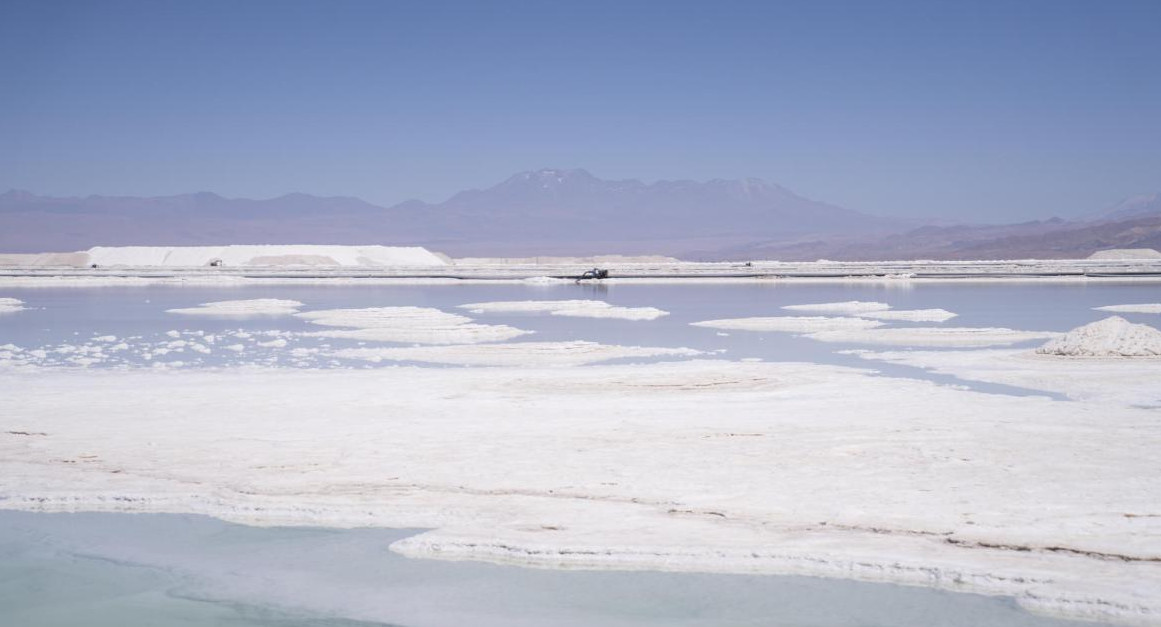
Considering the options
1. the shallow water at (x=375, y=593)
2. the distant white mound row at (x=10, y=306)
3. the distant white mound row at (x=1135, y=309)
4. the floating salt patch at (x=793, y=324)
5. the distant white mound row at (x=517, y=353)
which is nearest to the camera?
the shallow water at (x=375, y=593)

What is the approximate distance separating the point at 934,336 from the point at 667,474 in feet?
39.8

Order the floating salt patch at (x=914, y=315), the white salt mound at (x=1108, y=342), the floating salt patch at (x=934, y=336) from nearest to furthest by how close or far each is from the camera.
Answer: the white salt mound at (x=1108, y=342), the floating salt patch at (x=934, y=336), the floating salt patch at (x=914, y=315)

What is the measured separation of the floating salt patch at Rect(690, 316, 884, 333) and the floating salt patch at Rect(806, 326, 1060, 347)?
843 millimetres

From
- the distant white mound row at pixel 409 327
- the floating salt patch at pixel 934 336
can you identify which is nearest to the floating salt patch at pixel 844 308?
the floating salt patch at pixel 934 336

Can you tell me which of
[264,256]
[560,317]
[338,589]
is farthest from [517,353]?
[264,256]

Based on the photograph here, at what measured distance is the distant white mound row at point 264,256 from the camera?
8319 cm

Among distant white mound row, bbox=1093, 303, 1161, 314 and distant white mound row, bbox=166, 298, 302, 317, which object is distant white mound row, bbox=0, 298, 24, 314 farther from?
distant white mound row, bbox=1093, 303, 1161, 314

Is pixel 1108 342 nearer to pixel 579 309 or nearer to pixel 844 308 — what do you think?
pixel 844 308

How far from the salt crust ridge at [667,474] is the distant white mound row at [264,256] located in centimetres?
7214

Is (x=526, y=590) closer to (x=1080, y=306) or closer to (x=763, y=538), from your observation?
(x=763, y=538)

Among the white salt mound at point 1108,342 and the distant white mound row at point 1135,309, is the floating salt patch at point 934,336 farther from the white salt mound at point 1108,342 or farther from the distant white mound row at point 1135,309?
the distant white mound row at point 1135,309

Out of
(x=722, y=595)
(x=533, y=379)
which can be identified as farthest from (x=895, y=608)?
(x=533, y=379)

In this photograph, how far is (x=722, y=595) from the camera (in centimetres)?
589

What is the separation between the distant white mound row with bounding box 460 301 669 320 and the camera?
2607 centimetres
